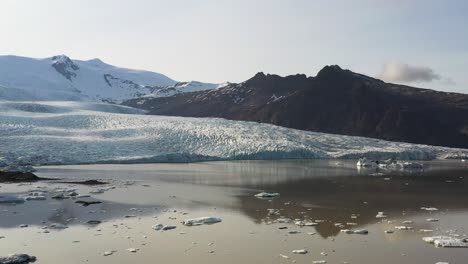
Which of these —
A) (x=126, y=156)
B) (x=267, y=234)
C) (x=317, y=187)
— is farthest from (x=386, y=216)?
(x=126, y=156)

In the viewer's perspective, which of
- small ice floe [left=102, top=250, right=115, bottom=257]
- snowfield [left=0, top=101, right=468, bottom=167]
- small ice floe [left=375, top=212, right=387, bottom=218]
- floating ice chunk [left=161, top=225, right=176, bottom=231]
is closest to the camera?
small ice floe [left=102, top=250, right=115, bottom=257]

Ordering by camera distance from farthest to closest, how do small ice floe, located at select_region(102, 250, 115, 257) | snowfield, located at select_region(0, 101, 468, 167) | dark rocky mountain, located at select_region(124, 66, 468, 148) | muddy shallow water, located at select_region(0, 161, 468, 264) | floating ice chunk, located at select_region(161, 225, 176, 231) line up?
dark rocky mountain, located at select_region(124, 66, 468, 148) < snowfield, located at select_region(0, 101, 468, 167) < floating ice chunk, located at select_region(161, 225, 176, 231) < muddy shallow water, located at select_region(0, 161, 468, 264) < small ice floe, located at select_region(102, 250, 115, 257)

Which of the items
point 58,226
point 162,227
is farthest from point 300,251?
point 58,226

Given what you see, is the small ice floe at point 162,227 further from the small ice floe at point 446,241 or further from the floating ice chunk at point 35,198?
the floating ice chunk at point 35,198

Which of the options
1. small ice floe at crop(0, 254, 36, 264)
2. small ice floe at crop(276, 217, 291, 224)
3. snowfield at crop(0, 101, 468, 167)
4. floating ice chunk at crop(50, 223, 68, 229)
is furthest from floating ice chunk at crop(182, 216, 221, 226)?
snowfield at crop(0, 101, 468, 167)

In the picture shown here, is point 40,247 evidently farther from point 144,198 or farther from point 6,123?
point 6,123

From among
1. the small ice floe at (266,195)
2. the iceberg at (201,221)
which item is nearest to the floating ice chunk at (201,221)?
the iceberg at (201,221)

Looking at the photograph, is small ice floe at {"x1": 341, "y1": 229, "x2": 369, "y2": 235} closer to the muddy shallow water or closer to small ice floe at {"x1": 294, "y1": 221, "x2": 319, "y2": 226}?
the muddy shallow water
